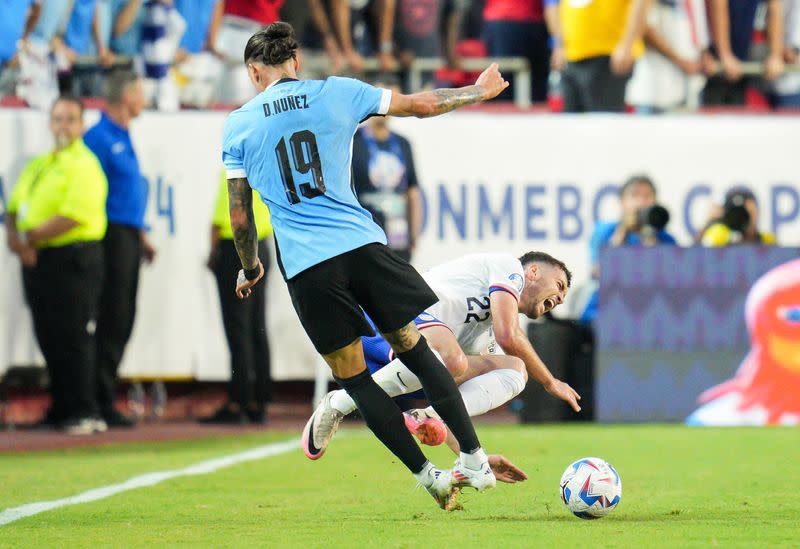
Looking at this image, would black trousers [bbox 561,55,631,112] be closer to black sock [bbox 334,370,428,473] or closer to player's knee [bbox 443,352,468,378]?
player's knee [bbox 443,352,468,378]

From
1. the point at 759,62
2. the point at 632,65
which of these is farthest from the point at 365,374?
the point at 759,62

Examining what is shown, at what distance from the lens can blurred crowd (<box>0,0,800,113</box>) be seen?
1366cm

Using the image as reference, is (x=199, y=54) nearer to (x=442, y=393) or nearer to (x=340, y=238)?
(x=340, y=238)

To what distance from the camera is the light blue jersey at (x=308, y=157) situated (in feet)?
21.5

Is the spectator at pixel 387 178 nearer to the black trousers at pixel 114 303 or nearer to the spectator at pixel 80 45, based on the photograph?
the black trousers at pixel 114 303

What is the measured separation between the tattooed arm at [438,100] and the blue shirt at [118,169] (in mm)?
6488

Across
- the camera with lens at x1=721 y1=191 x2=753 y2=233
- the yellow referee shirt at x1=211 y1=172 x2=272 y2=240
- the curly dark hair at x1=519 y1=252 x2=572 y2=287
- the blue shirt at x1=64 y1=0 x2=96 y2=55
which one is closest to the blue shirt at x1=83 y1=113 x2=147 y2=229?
the yellow referee shirt at x1=211 y1=172 x2=272 y2=240

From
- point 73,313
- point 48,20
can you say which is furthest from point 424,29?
point 73,313

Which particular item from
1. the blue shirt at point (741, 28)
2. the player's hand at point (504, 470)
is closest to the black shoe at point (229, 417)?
the blue shirt at point (741, 28)

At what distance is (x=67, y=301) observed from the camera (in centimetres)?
1222

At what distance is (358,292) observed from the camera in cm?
661

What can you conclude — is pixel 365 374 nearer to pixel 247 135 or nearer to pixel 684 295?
pixel 247 135

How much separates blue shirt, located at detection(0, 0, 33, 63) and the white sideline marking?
4.27 m

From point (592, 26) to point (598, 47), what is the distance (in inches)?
8.0
